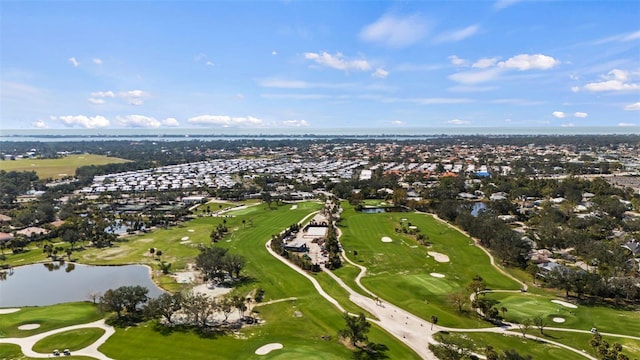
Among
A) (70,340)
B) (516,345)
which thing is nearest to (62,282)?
(70,340)

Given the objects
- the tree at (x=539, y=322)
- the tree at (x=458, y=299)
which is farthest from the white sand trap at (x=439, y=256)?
the tree at (x=539, y=322)

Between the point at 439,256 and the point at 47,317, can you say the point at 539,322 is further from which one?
the point at 47,317

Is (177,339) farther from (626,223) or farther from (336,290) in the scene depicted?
(626,223)

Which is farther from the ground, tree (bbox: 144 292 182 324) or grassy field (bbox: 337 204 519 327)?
tree (bbox: 144 292 182 324)

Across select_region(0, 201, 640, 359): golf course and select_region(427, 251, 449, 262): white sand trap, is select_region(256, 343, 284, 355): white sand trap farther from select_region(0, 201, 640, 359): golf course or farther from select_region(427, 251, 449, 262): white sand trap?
select_region(427, 251, 449, 262): white sand trap

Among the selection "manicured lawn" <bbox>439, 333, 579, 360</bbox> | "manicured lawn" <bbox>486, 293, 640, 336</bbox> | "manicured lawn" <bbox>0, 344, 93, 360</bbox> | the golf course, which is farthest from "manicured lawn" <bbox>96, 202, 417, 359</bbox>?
"manicured lawn" <bbox>486, 293, 640, 336</bbox>

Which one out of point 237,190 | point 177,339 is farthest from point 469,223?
point 237,190
